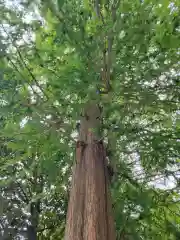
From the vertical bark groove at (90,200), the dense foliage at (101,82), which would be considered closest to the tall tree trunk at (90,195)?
the vertical bark groove at (90,200)

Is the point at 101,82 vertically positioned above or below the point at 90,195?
above

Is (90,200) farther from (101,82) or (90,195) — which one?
(101,82)

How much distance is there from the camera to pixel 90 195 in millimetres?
2195

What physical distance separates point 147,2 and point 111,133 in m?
1.23

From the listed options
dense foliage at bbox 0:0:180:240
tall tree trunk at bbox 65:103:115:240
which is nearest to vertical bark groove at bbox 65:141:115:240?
tall tree trunk at bbox 65:103:115:240

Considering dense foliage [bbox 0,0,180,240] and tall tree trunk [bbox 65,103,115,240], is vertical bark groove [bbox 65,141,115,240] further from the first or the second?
dense foliage [bbox 0,0,180,240]

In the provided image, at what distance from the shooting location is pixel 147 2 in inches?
84.0

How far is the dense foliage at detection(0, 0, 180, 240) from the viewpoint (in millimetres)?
2025

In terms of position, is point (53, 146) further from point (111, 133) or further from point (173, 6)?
point (173, 6)

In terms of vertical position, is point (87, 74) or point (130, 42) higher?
point (130, 42)

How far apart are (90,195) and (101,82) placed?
1021 millimetres

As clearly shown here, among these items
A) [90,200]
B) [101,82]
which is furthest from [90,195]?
[101,82]

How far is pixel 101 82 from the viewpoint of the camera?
2162 mm

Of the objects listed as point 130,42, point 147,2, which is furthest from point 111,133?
point 147,2
